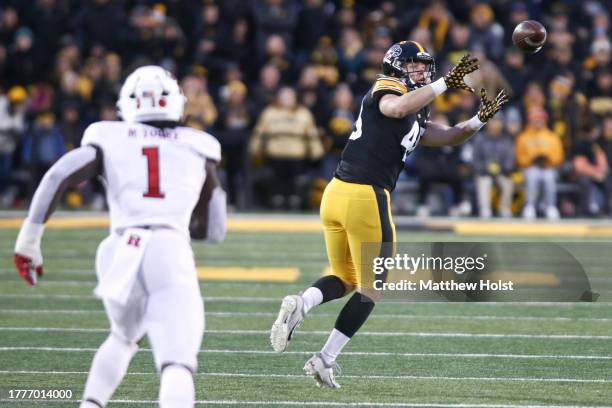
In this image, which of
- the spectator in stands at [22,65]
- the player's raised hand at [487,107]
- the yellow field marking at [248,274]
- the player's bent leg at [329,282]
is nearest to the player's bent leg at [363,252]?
the player's bent leg at [329,282]

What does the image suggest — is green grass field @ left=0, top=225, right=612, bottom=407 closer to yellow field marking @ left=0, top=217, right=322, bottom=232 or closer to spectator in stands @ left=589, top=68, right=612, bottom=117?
yellow field marking @ left=0, top=217, right=322, bottom=232

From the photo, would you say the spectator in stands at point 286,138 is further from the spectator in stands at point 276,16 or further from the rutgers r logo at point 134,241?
the rutgers r logo at point 134,241

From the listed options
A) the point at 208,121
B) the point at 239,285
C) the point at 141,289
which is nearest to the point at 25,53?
the point at 208,121

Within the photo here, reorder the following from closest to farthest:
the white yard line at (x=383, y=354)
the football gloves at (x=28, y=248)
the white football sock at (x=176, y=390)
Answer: the white football sock at (x=176, y=390) < the football gloves at (x=28, y=248) < the white yard line at (x=383, y=354)

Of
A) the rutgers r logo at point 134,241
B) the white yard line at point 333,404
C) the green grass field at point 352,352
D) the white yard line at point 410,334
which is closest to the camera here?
the rutgers r logo at point 134,241

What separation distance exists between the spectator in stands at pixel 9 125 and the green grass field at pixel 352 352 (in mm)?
5808

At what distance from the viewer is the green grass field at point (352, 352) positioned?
5805 millimetres

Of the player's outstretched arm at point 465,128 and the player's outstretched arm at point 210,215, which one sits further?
the player's outstretched arm at point 465,128

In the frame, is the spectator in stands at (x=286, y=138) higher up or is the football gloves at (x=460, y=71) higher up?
the football gloves at (x=460, y=71)

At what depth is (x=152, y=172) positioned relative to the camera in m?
4.43

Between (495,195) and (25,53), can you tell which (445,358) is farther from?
(25,53)

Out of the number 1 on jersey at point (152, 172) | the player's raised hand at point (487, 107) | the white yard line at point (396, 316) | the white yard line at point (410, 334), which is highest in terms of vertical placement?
the number 1 on jersey at point (152, 172)

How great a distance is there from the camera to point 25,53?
16516 mm

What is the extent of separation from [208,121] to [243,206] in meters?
1.23
